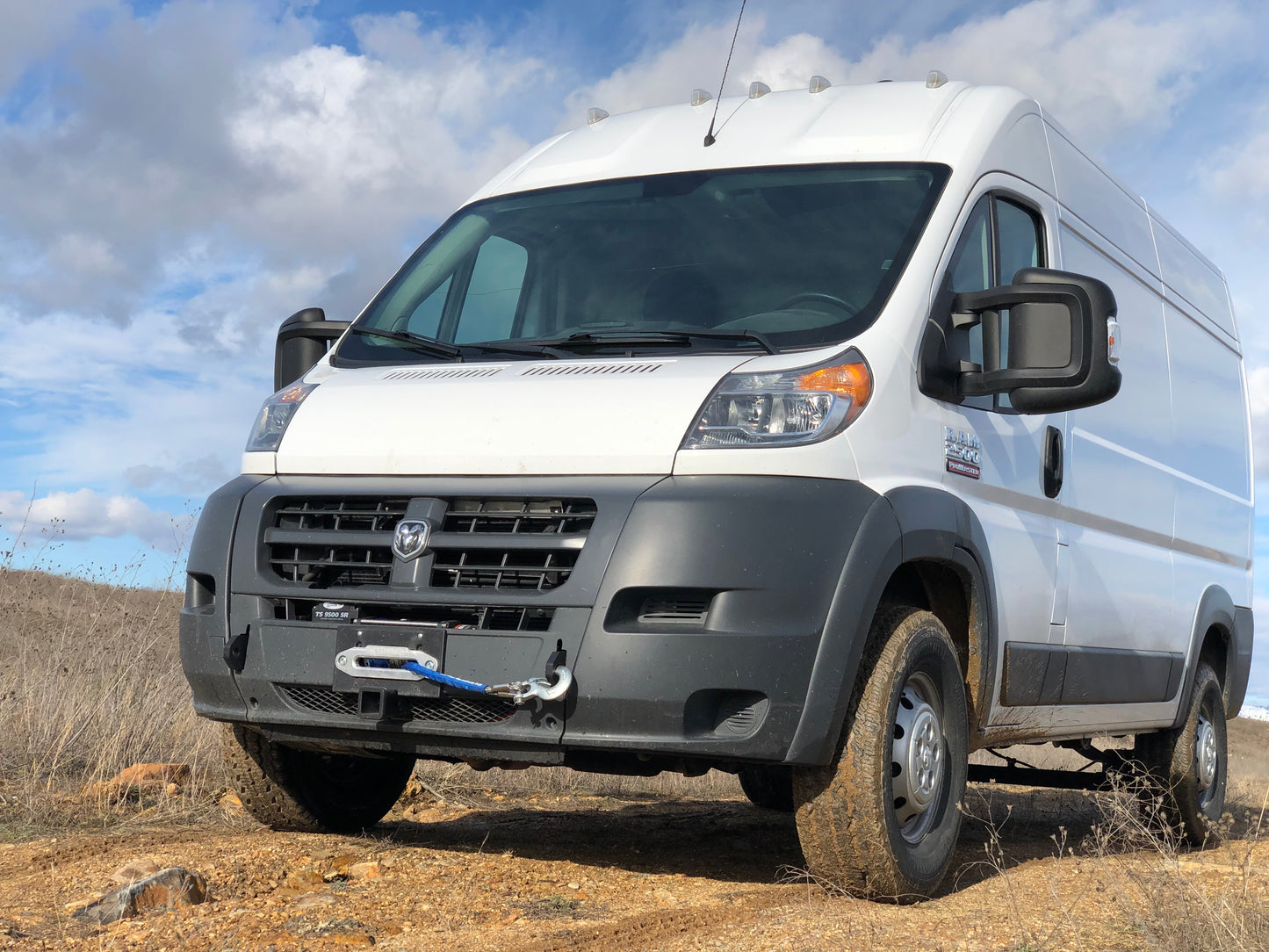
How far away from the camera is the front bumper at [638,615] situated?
3760 mm

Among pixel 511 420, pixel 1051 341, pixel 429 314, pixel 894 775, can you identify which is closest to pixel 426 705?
pixel 511 420

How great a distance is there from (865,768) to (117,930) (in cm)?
213

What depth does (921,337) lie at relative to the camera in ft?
14.4

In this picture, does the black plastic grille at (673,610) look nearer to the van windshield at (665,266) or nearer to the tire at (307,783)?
the van windshield at (665,266)

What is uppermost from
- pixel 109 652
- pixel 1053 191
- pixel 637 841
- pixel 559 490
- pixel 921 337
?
pixel 1053 191

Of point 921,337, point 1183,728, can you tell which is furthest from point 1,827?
point 1183,728

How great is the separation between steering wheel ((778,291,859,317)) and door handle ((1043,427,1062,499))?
1.35 meters

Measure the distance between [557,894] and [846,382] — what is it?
183 centimetres

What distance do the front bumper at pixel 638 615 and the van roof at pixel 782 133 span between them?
65.7 inches

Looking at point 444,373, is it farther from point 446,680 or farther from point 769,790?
point 769,790

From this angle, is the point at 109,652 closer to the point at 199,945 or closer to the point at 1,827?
the point at 1,827

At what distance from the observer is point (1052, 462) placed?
5.30 meters

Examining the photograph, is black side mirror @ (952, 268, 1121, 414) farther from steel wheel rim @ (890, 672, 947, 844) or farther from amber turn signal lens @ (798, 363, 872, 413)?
steel wheel rim @ (890, 672, 947, 844)

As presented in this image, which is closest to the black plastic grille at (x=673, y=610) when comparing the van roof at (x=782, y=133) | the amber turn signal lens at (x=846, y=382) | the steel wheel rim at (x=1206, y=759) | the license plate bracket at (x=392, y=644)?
the license plate bracket at (x=392, y=644)
